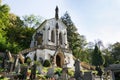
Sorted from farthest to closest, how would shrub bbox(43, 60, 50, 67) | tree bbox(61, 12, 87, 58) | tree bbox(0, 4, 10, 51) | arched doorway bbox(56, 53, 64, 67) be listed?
1. tree bbox(61, 12, 87, 58)
2. arched doorway bbox(56, 53, 64, 67)
3. tree bbox(0, 4, 10, 51)
4. shrub bbox(43, 60, 50, 67)

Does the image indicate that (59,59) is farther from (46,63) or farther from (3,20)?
(3,20)

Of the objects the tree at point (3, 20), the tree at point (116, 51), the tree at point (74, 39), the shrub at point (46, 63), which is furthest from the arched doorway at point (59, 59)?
the tree at point (116, 51)

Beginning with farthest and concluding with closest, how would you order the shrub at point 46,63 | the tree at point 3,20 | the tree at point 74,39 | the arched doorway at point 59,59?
the tree at point 74,39 → the arched doorway at point 59,59 → the tree at point 3,20 → the shrub at point 46,63

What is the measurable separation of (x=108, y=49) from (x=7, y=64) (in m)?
53.7

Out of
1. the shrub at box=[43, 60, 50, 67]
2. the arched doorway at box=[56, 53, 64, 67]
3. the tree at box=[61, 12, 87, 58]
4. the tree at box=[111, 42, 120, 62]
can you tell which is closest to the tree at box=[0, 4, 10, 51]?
the shrub at box=[43, 60, 50, 67]

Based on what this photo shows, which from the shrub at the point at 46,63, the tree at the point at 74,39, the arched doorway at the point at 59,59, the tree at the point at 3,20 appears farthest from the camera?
the tree at the point at 74,39

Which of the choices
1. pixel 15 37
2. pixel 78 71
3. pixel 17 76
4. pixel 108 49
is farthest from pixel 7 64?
pixel 108 49

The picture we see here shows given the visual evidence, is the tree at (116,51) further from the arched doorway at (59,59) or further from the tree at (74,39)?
the arched doorway at (59,59)

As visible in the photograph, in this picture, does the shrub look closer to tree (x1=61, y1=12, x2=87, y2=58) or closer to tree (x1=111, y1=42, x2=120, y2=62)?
tree (x1=61, y1=12, x2=87, y2=58)

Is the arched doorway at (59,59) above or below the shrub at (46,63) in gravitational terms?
above

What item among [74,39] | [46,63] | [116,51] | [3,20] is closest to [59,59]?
[46,63]

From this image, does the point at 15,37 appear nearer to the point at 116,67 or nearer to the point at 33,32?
the point at 33,32

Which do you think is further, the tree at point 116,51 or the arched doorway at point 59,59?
the tree at point 116,51

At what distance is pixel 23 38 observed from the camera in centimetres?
6512
